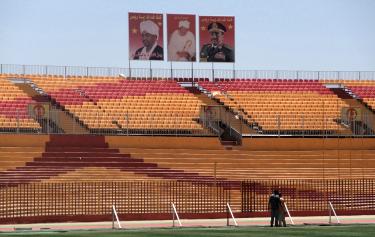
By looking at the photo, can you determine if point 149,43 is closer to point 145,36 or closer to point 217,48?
point 145,36

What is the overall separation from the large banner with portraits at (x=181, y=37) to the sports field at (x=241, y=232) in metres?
27.6

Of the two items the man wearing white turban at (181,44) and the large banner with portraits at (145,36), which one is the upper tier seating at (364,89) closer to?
the man wearing white turban at (181,44)

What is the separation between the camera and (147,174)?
50938 millimetres

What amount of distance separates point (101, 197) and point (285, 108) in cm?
1927

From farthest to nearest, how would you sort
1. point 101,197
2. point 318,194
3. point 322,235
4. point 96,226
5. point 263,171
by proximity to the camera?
point 263,171 < point 318,194 < point 101,197 < point 96,226 < point 322,235

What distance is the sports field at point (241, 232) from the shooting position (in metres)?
36.2

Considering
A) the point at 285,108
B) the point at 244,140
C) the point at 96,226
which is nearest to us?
the point at 96,226

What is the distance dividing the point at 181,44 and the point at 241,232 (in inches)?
1204

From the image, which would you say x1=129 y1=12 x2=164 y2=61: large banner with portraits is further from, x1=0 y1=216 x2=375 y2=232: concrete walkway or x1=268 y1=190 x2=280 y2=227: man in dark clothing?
x1=268 y1=190 x2=280 y2=227: man in dark clothing

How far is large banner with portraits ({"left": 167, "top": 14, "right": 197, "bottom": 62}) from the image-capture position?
66500 millimetres

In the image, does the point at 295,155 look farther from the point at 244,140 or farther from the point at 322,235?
the point at 322,235

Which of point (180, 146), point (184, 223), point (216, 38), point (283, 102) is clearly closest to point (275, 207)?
point (184, 223)

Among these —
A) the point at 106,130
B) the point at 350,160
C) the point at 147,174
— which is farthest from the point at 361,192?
the point at 106,130

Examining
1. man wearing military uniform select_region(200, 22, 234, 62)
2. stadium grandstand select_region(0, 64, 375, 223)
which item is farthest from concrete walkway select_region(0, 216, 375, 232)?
man wearing military uniform select_region(200, 22, 234, 62)
